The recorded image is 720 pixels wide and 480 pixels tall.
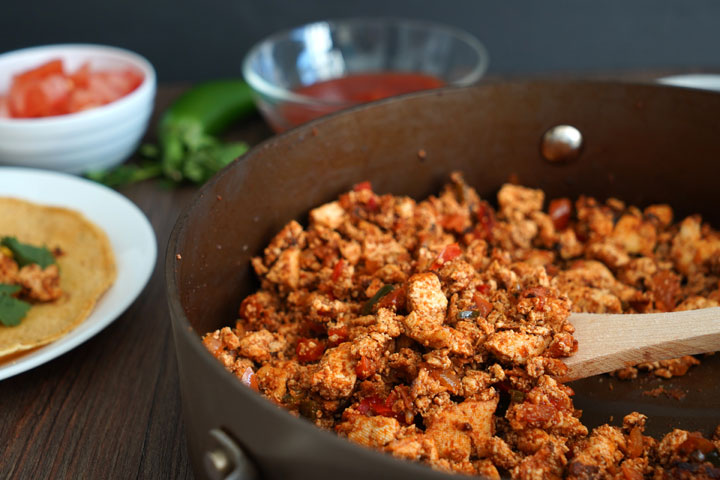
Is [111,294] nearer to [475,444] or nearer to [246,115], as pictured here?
[475,444]

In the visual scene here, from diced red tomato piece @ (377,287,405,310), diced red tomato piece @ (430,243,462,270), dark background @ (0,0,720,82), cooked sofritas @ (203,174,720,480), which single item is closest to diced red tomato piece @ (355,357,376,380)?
cooked sofritas @ (203,174,720,480)

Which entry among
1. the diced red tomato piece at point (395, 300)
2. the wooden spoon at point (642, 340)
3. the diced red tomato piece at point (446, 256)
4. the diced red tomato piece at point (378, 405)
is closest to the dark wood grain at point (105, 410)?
the diced red tomato piece at point (378, 405)

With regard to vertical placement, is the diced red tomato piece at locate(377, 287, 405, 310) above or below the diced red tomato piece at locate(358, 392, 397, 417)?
above

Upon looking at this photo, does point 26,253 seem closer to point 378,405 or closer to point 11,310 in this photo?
point 11,310

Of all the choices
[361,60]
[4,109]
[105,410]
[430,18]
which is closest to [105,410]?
[105,410]

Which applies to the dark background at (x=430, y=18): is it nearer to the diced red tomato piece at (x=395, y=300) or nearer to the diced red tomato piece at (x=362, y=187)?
the diced red tomato piece at (x=362, y=187)

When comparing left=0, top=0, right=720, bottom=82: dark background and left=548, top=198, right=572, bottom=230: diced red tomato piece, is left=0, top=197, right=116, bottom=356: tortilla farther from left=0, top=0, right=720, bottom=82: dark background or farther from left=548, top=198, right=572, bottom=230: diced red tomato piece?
left=0, top=0, right=720, bottom=82: dark background
